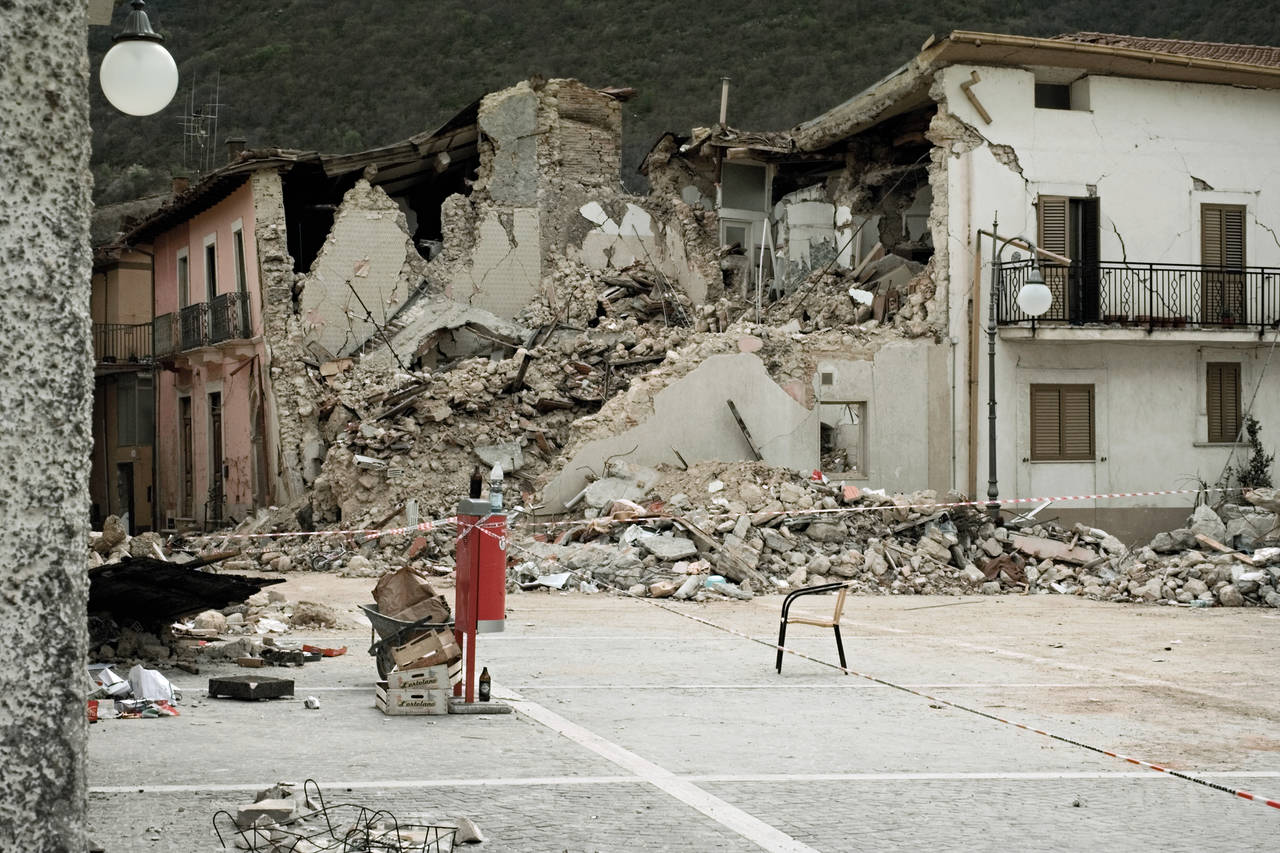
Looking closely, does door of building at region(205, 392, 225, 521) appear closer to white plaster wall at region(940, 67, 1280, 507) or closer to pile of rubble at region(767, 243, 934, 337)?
pile of rubble at region(767, 243, 934, 337)

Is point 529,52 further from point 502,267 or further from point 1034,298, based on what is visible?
point 1034,298

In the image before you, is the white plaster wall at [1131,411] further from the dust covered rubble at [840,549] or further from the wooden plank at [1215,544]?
the wooden plank at [1215,544]

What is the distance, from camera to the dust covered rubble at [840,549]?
61.2ft

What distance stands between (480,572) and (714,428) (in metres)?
14.5

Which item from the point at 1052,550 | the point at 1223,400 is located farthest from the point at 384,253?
the point at 1223,400

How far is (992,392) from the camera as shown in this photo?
22.7 m

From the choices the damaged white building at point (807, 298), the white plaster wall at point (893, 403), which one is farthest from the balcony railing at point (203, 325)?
the white plaster wall at point (893, 403)

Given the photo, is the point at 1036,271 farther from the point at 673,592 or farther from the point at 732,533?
the point at 673,592

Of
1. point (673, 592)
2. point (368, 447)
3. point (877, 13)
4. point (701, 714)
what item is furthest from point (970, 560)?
point (877, 13)

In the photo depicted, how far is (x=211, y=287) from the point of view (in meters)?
31.4

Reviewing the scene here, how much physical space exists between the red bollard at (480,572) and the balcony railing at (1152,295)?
1638 centimetres

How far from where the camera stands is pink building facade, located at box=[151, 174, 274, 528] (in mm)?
28344

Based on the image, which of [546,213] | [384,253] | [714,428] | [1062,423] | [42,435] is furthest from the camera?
[546,213]

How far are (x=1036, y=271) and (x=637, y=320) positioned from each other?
8.22 metres
